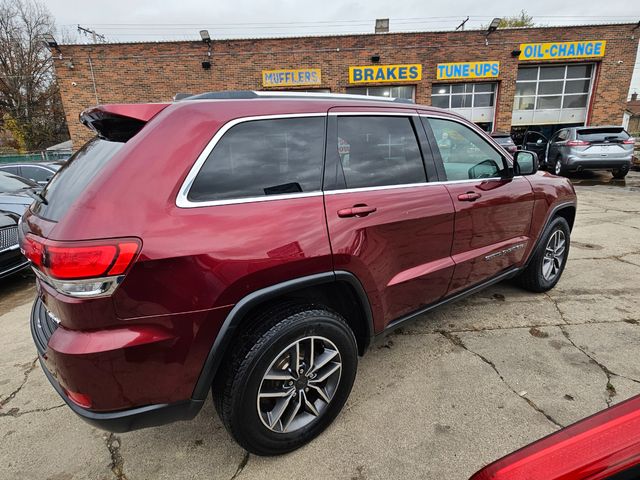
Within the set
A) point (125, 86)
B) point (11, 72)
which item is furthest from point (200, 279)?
point (11, 72)

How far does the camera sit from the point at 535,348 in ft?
9.41

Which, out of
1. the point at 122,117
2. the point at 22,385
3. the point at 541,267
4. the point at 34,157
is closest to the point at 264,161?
the point at 122,117

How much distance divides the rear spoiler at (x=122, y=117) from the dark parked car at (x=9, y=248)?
3758 mm

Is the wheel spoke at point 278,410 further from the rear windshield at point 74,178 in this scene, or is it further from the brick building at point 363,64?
the brick building at point 363,64

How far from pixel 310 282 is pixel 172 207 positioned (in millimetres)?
728

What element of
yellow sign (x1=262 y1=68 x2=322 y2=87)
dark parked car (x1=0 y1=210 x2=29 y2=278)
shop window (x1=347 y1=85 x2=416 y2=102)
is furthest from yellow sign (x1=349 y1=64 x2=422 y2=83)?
dark parked car (x1=0 y1=210 x2=29 y2=278)

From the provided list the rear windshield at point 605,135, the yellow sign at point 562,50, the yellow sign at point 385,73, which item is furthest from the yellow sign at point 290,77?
the rear windshield at point 605,135

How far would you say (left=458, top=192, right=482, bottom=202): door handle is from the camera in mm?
2619

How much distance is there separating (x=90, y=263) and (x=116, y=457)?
4.26 ft

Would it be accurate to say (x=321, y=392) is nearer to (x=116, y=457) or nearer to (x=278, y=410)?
(x=278, y=410)

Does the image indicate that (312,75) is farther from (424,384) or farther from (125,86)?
(424,384)

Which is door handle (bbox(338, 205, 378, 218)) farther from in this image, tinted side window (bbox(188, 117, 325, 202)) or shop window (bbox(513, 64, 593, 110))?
shop window (bbox(513, 64, 593, 110))

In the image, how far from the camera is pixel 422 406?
2305 mm

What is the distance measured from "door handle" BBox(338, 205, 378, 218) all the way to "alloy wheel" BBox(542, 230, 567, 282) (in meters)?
2.50
